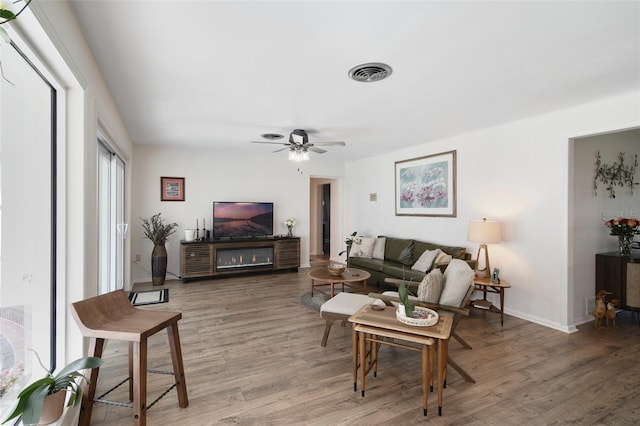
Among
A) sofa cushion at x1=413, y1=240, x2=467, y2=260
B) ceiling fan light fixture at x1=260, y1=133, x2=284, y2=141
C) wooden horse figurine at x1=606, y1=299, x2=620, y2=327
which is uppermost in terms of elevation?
ceiling fan light fixture at x1=260, y1=133, x2=284, y2=141

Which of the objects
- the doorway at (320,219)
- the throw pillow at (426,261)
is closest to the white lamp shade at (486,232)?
the throw pillow at (426,261)

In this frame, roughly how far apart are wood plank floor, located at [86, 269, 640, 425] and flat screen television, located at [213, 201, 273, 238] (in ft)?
8.35

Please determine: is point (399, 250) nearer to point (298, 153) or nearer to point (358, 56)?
point (298, 153)

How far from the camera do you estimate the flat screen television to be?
614 centimetres

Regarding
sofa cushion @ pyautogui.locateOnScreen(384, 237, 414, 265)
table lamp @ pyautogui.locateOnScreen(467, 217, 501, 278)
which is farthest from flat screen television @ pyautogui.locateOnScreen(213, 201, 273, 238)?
table lamp @ pyautogui.locateOnScreen(467, 217, 501, 278)

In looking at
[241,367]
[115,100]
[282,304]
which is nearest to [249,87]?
[115,100]

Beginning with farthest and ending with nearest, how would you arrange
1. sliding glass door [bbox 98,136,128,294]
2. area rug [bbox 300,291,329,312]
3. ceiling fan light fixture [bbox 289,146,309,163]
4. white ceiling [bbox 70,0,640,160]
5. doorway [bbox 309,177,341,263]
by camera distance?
doorway [bbox 309,177,341,263], ceiling fan light fixture [bbox 289,146,309,163], area rug [bbox 300,291,329,312], sliding glass door [bbox 98,136,128,294], white ceiling [bbox 70,0,640,160]

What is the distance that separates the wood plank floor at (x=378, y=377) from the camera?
6.61ft

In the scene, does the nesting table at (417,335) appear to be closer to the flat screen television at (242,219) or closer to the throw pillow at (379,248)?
the throw pillow at (379,248)

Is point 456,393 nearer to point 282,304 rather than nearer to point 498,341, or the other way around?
point 498,341

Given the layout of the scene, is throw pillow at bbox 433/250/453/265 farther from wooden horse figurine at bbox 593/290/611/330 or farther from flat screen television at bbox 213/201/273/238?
Result: flat screen television at bbox 213/201/273/238

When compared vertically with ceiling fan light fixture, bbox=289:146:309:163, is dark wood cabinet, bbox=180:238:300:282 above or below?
below

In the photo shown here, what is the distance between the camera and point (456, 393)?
7.43ft

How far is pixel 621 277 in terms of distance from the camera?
12.3ft
